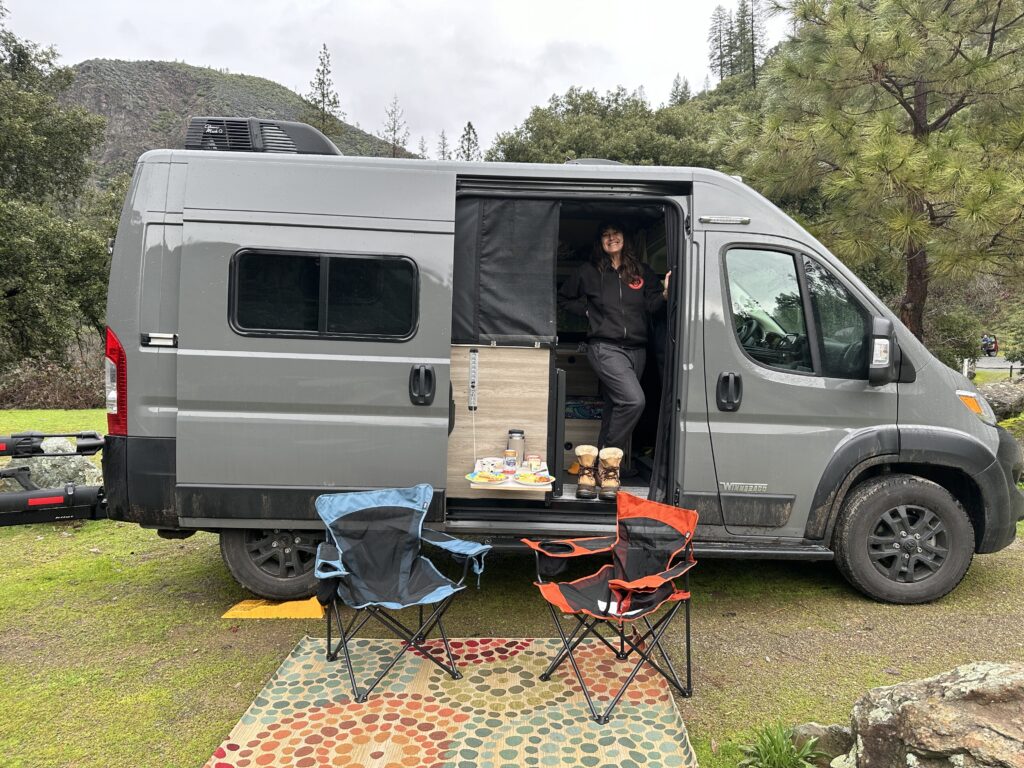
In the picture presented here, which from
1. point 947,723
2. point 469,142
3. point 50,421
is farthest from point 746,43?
point 947,723

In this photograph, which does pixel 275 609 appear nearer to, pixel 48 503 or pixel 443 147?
pixel 48 503

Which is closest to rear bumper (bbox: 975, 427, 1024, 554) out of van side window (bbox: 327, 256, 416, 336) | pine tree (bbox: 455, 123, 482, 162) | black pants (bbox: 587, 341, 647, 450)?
black pants (bbox: 587, 341, 647, 450)

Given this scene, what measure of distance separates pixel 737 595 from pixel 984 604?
1433 mm

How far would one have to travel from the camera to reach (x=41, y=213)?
50.4 ft

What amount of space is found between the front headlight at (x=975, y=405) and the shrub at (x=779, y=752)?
247 cm

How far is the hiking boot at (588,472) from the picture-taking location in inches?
178

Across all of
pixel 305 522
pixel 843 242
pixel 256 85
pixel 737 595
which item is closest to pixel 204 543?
pixel 305 522

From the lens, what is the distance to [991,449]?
13.8 feet

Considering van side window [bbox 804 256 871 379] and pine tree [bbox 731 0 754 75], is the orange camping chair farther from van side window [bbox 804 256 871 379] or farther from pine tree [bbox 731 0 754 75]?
pine tree [bbox 731 0 754 75]

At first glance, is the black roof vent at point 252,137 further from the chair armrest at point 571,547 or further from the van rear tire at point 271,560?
the chair armrest at point 571,547

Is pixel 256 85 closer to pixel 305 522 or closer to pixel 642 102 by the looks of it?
pixel 642 102

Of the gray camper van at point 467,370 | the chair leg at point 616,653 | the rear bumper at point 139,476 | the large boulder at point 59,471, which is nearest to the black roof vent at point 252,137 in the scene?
the gray camper van at point 467,370

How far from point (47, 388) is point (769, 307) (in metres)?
18.9

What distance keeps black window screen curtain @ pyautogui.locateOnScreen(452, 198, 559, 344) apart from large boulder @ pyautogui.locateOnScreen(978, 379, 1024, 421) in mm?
8915
